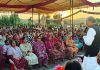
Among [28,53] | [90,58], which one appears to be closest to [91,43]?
[90,58]

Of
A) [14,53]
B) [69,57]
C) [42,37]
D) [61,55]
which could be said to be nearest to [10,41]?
[14,53]

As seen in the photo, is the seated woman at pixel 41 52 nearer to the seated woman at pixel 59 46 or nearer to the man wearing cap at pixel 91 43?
the seated woman at pixel 59 46

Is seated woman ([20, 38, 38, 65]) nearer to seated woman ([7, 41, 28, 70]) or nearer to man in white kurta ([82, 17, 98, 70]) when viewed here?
seated woman ([7, 41, 28, 70])

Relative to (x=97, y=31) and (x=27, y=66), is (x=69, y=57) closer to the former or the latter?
(x=27, y=66)

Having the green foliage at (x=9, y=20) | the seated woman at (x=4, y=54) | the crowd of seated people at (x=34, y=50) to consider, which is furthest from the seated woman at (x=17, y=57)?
the green foliage at (x=9, y=20)

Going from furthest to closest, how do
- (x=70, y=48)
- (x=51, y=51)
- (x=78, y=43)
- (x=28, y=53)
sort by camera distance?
1. (x=78, y=43)
2. (x=70, y=48)
3. (x=51, y=51)
4. (x=28, y=53)

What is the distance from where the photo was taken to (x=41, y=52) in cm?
1130

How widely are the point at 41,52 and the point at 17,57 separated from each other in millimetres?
1484

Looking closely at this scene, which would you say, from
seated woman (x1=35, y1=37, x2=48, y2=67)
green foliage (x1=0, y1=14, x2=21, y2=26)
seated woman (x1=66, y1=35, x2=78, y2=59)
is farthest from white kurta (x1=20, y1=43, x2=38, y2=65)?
green foliage (x1=0, y1=14, x2=21, y2=26)

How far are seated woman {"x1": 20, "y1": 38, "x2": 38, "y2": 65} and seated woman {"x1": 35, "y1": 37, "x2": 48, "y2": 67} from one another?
A: 1.43 feet

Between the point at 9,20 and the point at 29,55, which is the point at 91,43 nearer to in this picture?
the point at 29,55

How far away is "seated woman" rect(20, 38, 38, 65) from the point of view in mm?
10410

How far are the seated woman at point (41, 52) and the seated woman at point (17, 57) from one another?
1.08 m

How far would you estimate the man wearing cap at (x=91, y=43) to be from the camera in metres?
5.88
